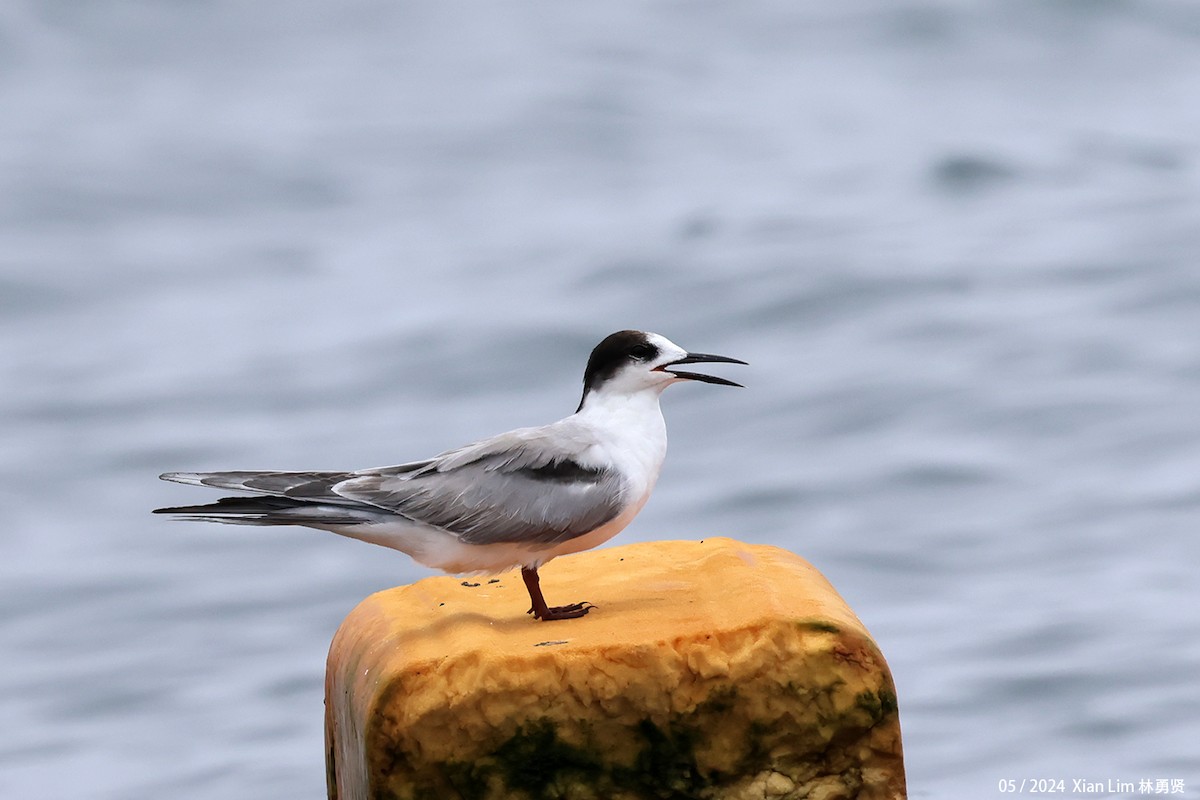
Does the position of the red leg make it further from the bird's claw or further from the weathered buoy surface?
the weathered buoy surface

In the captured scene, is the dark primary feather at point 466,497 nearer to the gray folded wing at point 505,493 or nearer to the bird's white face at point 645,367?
the gray folded wing at point 505,493

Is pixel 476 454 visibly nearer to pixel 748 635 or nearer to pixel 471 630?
pixel 471 630

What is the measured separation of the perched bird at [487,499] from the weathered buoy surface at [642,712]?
41cm

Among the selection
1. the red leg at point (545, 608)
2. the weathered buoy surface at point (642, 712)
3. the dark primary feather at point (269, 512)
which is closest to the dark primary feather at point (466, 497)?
the dark primary feather at point (269, 512)

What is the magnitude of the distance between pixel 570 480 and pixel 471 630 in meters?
0.64

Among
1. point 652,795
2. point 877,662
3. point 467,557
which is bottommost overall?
point 652,795

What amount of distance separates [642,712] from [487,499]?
1019mm

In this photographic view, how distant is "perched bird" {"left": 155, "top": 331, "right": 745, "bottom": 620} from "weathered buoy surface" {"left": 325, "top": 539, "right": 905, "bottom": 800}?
0.41 meters

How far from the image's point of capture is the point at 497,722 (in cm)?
573

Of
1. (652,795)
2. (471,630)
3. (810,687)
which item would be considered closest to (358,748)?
(471,630)

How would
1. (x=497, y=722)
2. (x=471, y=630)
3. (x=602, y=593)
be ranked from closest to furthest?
(x=497, y=722) < (x=471, y=630) < (x=602, y=593)

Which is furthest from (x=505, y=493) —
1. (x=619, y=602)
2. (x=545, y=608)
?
(x=619, y=602)

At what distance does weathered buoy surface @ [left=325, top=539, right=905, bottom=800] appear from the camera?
226 inches

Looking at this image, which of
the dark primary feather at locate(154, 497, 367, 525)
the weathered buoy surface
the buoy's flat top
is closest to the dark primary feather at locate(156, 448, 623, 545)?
the dark primary feather at locate(154, 497, 367, 525)
